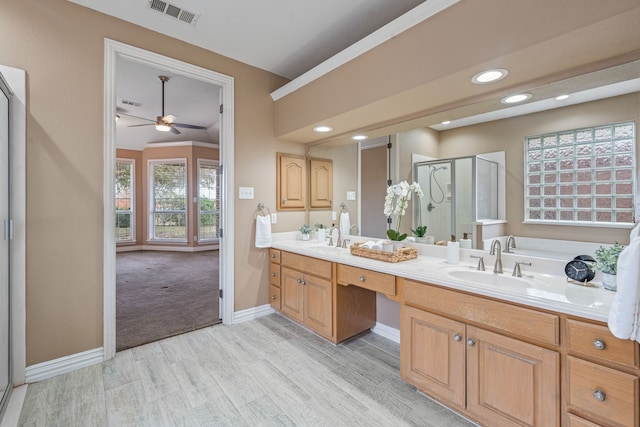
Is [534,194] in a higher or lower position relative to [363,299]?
higher

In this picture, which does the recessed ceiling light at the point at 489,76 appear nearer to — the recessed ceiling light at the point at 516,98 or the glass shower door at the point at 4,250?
the recessed ceiling light at the point at 516,98

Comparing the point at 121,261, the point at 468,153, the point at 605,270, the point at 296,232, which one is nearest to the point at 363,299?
the point at 296,232

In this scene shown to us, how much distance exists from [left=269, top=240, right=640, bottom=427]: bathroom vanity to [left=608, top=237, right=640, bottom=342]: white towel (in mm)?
95

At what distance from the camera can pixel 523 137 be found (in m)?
1.90

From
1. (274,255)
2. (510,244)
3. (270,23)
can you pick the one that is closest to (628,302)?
(510,244)

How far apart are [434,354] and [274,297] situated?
1862mm

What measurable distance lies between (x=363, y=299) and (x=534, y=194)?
1543 millimetres

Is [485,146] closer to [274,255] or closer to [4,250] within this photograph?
[274,255]

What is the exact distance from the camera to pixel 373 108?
2.28 m

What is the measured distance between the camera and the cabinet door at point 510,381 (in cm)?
131

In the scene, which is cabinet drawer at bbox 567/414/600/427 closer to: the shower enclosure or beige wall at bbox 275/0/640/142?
the shower enclosure

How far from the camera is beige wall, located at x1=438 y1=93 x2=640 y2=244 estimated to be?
5.10 ft

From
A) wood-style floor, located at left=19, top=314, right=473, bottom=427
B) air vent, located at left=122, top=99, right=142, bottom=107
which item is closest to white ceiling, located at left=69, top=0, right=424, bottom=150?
air vent, located at left=122, top=99, right=142, bottom=107

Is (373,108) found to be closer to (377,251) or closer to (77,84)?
(377,251)
